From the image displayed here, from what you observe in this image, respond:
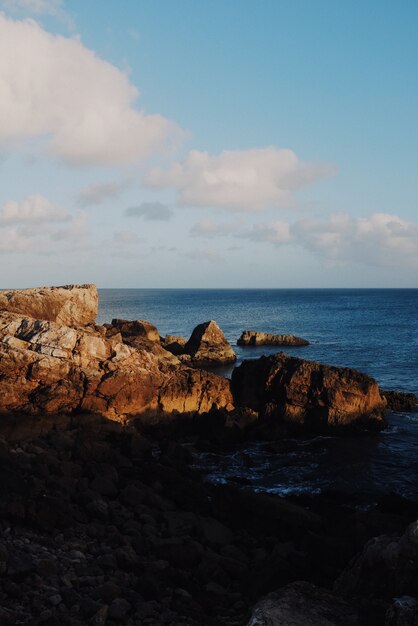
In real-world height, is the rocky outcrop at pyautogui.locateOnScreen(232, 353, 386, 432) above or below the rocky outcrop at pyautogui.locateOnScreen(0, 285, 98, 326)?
below

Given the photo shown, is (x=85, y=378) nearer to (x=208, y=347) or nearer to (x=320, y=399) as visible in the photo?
(x=320, y=399)

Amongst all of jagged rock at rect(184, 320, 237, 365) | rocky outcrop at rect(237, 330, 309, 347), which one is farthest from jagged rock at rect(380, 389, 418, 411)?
rocky outcrop at rect(237, 330, 309, 347)

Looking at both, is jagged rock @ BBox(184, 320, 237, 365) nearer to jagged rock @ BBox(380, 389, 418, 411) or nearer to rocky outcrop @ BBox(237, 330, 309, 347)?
rocky outcrop @ BBox(237, 330, 309, 347)

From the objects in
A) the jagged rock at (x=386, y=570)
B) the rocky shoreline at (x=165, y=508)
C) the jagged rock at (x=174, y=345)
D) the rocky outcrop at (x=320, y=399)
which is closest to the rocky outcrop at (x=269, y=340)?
the jagged rock at (x=174, y=345)

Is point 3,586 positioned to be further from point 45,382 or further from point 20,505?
point 45,382

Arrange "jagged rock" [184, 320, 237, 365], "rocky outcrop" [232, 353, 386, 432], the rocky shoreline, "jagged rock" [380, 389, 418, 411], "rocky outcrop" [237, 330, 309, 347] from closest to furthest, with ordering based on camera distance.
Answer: the rocky shoreline → "rocky outcrop" [232, 353, 386, 432] → "jagged rock" [380, 389, 418, 411] → "jagged rock" [184, 320, 237, 365] → "rocky outcrop" [237, 330, 309, 347]

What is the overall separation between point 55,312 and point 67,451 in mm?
19275

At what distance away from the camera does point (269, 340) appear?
80.2 meters

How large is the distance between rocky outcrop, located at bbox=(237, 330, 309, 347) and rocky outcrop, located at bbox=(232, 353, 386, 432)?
41.2 metres

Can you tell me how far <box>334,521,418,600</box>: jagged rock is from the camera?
920 cm

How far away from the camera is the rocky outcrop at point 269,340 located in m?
78.4

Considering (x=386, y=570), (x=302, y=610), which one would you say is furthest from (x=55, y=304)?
(x=302, y=610)

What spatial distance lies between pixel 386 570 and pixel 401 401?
33.7 m

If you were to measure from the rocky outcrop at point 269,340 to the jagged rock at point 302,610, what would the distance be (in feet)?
229
